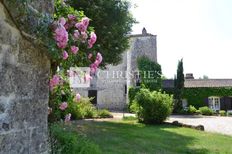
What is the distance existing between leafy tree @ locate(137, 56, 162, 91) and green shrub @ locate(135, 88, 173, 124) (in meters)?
13.6

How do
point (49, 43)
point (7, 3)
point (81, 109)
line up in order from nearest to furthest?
point (7, 3), point (49, 43), point (81, 109)

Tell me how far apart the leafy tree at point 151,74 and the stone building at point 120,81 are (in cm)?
241

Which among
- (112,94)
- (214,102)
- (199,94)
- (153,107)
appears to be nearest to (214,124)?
(153,107)

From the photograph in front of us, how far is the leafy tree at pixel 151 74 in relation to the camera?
3366cm

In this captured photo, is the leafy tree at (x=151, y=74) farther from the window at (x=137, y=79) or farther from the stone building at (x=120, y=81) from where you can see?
the stone building at (x=120, y=81)

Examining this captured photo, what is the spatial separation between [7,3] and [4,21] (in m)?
0.16

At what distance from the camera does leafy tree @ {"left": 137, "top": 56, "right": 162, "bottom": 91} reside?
33656mm

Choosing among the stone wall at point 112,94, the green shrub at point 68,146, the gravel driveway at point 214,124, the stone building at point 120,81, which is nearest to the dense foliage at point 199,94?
the stone building at point 120,81

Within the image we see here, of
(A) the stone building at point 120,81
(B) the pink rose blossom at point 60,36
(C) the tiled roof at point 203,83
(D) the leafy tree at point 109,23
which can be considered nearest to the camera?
(B) the pink rose blossom at point 60,36

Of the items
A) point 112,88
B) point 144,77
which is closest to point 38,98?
point 144,77

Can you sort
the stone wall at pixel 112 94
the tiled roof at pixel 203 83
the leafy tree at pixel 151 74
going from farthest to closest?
the tiled roof at pixel 203 83 → the stone wall at pixel 112 94 → the leafy tree at pixel 151 74

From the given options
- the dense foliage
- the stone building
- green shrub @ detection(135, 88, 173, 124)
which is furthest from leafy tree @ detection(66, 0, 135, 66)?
the dense foliage

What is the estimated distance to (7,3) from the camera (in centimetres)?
273

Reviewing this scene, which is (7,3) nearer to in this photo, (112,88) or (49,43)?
(49,43)
